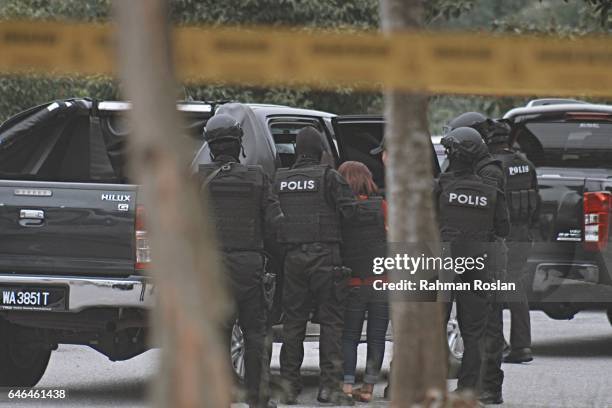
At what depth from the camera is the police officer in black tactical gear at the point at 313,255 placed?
9227 mm

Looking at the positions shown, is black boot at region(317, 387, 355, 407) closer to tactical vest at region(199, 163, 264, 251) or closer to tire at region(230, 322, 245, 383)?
tire at region(230, 322, 245, 383)

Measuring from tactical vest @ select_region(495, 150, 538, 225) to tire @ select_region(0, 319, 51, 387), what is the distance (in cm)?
359

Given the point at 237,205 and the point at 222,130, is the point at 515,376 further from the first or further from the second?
the point at 222,130

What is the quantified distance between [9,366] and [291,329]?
1897 millimetres

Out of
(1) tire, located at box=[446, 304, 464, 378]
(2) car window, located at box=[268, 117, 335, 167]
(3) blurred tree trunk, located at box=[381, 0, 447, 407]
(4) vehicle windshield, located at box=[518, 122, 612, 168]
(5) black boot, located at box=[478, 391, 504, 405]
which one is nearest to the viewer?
(3) blurred tree trunk, located at box=[381, 0, 447, 407]

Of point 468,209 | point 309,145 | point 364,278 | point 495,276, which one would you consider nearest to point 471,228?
point 468,209

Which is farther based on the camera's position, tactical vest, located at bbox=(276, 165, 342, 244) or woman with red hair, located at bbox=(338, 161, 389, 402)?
woman with red hair, located at bbox=(338, 161, 389, 402)

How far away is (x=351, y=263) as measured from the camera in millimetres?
9641

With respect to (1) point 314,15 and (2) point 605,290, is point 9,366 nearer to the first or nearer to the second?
(2) point 605,290

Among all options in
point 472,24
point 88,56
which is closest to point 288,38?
point 88,56

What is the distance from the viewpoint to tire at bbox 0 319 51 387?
9477mm

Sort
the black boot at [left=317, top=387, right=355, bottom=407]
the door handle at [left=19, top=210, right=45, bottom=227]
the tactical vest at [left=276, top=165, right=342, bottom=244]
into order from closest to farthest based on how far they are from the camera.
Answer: the door handle at [left=19, top=210, right=45, bottom=227]
the tactical vest at [left=276, top=165, right=342, bottom=244]
the black boot at [left=317, top=387, right=355, bottom=407]

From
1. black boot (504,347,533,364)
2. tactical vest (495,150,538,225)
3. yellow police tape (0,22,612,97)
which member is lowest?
black boot (504,347,533,364)

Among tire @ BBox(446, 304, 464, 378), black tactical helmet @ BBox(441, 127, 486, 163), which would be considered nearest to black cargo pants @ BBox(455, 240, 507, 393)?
black tactical helmet @ BBox(441, 127, 486, 163)
